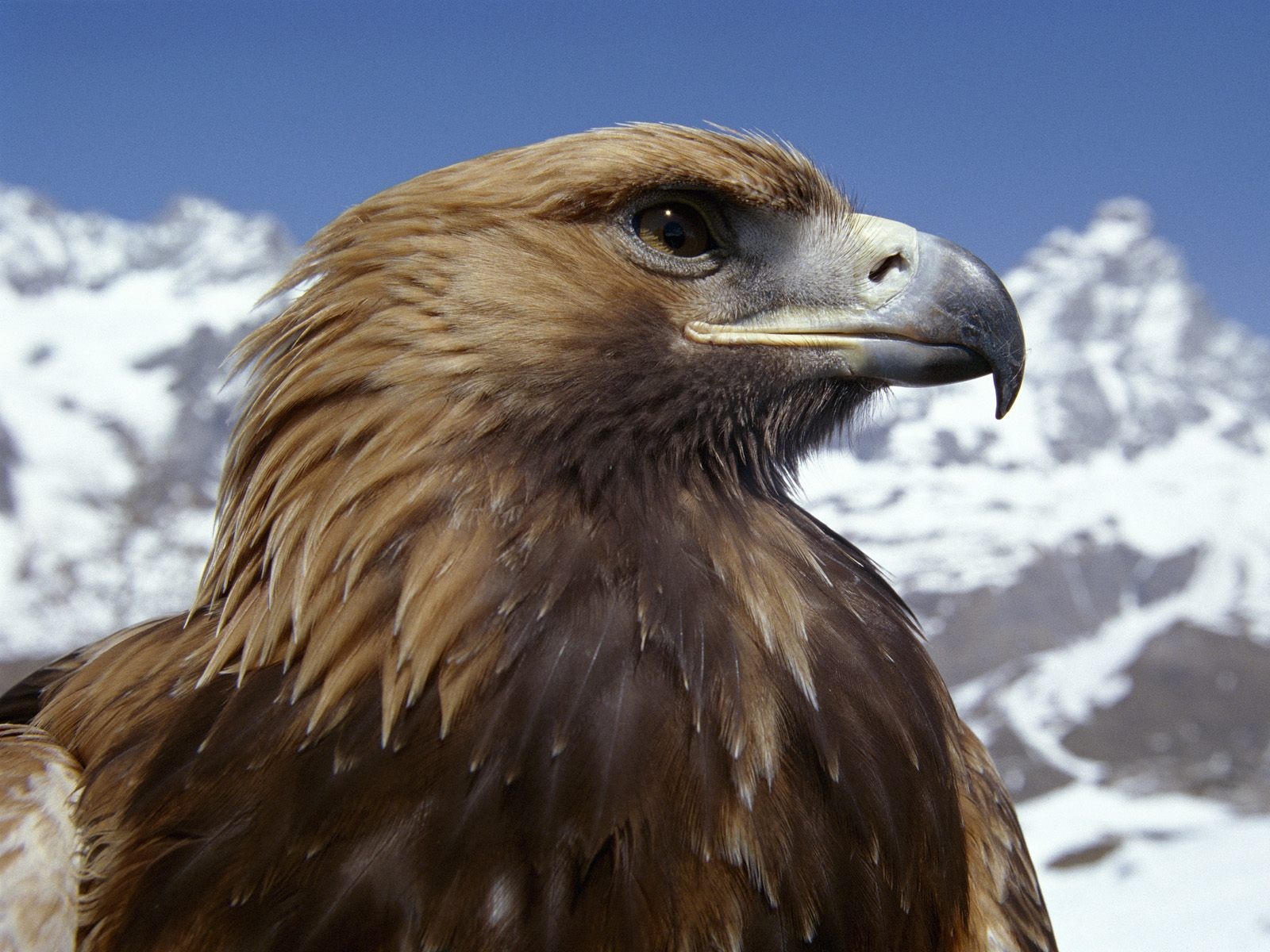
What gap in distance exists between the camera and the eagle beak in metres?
1.97

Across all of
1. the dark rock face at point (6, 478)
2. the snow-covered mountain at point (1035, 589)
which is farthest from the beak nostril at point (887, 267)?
the dark rock face at point (6, 478)

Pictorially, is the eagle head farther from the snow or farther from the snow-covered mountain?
the snow

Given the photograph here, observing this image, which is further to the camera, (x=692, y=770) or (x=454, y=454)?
(x=454, y=454)

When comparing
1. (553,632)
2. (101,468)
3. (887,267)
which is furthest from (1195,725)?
(101,468)

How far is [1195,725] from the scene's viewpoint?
10306 cm

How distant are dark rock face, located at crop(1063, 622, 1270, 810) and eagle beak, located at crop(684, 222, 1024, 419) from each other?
321 ft

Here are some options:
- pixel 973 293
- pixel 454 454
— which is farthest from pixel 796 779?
pixel 973 293

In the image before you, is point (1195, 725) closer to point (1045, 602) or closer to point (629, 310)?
point (1045, 602)

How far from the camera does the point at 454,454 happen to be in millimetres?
1752

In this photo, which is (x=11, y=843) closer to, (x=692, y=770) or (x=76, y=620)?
(x=692, y=770)

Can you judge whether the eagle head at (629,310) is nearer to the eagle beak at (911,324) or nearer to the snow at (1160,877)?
the eagle beak at (911,324)

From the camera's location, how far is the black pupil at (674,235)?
6.51 ft

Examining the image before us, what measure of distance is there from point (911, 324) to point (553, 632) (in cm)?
92

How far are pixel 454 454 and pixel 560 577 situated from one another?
0.93 feet
